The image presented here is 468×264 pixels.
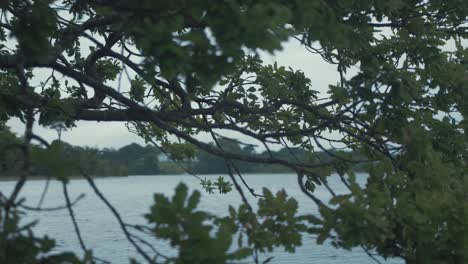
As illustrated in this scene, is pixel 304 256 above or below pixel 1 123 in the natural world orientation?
below

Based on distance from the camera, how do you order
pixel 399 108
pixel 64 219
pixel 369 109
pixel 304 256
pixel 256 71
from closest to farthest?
1. pixel 369 109
2. pixel 399 108
3. pixel 256 71
4. pixel 304 256
5. pixel 64 219

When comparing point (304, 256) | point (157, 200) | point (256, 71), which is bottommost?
point (304, 256)

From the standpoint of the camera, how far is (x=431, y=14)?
22.9 feet

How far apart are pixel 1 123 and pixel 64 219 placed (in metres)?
25.2

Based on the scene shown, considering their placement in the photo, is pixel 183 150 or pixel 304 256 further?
pixel 304 256

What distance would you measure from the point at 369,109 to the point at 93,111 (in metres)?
3.52

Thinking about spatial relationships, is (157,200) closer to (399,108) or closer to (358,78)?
(358,78)

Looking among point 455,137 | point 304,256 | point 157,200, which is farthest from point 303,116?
point 304,256

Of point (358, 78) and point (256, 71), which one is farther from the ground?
point (256, 71)

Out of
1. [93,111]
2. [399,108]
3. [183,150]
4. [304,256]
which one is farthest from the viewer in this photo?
[304,256]

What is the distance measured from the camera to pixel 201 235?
4121 mm

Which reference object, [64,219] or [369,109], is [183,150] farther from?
A: [64,219]

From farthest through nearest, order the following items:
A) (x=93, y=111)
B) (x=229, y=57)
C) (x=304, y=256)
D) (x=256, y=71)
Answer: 1. (x=304, y=256)
2. (x=256, y=71)
3. (x=93, y=111)
4. (x=229, y=57)

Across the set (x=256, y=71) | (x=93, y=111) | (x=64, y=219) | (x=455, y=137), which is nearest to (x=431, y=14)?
(x=455, y=137)
